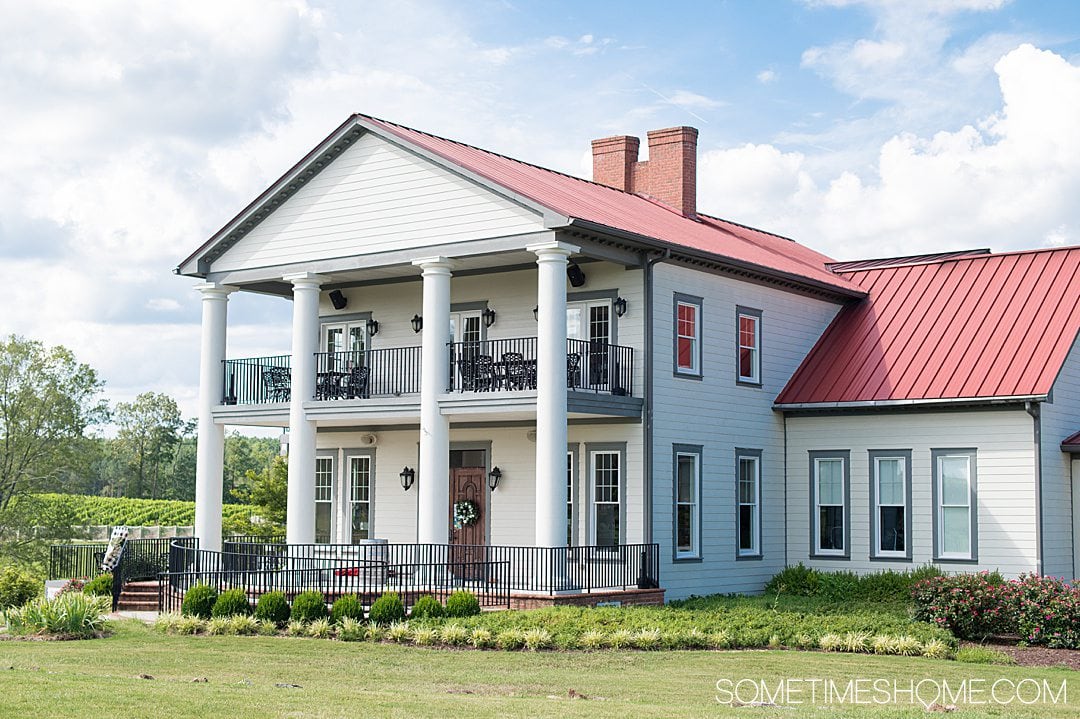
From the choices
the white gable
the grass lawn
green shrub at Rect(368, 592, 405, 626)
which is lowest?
the grass lawn

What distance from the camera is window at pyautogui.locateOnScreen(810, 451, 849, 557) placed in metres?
28.0

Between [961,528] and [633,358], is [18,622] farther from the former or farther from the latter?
[961,528]

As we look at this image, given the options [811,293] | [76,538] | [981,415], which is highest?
[811,293]

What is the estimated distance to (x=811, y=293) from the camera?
30.4m

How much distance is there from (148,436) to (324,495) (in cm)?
7955

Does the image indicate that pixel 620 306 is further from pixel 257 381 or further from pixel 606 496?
pixel 257 381

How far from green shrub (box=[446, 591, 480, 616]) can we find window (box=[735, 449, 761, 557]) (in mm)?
7880

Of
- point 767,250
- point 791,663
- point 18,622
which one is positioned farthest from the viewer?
point 767,250

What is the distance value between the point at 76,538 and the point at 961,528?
43.4 m

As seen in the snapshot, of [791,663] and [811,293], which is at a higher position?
[811,293]

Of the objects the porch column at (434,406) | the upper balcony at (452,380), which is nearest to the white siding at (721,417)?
the upper balcony at (452,380)

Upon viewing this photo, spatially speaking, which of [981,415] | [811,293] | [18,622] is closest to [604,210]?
[811,293]

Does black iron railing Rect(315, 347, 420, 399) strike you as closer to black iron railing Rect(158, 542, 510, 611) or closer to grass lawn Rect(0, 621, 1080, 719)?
black iron railing Rect(158, 542, 510, 611)

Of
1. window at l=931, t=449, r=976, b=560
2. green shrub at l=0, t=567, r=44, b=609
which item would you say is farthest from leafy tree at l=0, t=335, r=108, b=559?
window at l=931, t=449, r=976, b=560
